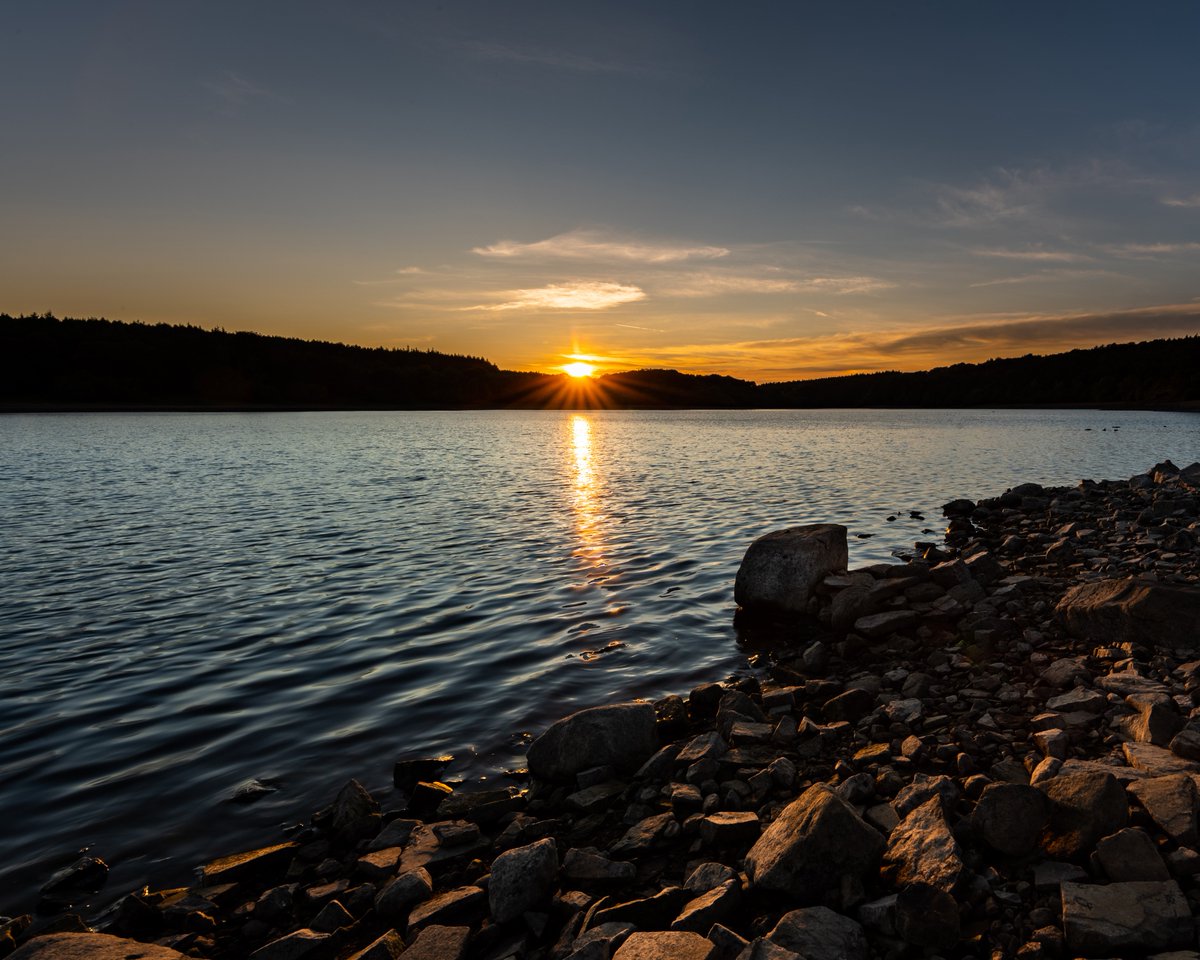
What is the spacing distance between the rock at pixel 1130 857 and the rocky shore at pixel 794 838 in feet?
0.04

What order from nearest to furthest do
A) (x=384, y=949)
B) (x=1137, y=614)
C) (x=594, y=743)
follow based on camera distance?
(x=384, y=949) < (x=594, y=743) < (x=1137, y=614)

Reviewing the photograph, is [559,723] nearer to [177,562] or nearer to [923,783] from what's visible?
[923,783]

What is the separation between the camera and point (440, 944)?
419cm

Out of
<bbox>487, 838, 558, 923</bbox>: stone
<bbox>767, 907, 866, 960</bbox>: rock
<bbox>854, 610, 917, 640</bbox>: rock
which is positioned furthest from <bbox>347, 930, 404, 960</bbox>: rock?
<bbox>854, 610, 917, 640</bbox>: rock

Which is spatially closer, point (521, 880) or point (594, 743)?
point (521, 880)

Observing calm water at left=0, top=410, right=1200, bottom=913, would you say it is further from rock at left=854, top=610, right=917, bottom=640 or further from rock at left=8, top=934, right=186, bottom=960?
rock at left=854, top=610, right=917, bottom=640

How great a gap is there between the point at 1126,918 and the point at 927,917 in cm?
99

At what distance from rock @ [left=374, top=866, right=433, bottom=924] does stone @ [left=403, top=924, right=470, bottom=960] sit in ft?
1.29

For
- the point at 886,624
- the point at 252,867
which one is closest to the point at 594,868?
the point at 252,867

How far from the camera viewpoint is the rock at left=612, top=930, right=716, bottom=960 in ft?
11.9

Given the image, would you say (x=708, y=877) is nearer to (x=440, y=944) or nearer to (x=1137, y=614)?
(x=440, y=944)

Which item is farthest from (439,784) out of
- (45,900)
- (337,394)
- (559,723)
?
(337,394)

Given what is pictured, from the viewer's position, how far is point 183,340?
166250 millimetres

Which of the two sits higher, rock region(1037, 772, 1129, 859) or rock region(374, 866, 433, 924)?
rock region(1037, 772, 1129, 859)
